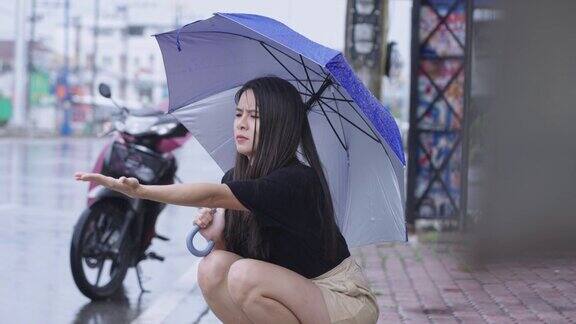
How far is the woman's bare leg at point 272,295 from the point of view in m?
4.19

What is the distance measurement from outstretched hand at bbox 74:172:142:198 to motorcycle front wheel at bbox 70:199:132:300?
3.25 meters

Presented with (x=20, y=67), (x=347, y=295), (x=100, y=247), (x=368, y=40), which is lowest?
(x=100, y=247)

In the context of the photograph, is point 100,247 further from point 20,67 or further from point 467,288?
point 20,67

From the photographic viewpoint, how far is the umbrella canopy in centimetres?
444

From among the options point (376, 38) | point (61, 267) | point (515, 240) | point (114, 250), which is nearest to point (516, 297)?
point (515, 240)

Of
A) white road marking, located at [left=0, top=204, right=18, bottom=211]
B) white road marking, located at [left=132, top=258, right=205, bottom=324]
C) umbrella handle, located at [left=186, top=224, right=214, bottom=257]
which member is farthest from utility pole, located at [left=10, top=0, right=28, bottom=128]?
umbrella handle, located at [left=186, top=224, right=214, bottom=257]

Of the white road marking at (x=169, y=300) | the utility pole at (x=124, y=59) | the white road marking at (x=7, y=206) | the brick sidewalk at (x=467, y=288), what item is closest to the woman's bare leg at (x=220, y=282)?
the white road marking at (x=169, y=300)

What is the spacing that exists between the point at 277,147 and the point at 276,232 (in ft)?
1.09

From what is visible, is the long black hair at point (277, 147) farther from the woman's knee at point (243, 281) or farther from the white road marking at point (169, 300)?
the white road marking at point (169, 300)

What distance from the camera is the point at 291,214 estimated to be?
4.14 meters

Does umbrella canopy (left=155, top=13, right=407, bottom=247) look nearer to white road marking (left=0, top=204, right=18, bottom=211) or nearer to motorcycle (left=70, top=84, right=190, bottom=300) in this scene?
motorcycle (left=70, top=84, right=190, bottom=300)

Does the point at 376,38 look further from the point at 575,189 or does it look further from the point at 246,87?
the point at 246,87

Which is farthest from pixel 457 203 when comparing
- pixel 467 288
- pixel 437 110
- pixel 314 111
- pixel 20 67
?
pixel 20 67

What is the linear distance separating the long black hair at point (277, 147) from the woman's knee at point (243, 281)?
0.46ft
